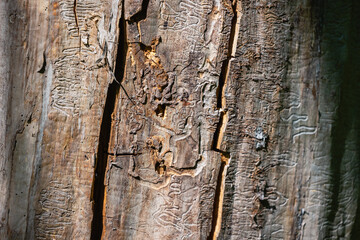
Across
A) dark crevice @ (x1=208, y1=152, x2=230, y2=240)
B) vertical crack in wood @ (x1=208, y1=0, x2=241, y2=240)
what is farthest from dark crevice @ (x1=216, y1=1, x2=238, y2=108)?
dark crevice @ (x1=208, y1=152, x2=230, y2=240)

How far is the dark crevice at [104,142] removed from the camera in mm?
879

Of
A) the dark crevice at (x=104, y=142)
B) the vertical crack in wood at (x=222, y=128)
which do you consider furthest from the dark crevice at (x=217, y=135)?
the dark crevice at (x=104, y=142)

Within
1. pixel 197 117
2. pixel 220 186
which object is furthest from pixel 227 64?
pixel 220 186

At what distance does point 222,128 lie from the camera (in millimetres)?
855

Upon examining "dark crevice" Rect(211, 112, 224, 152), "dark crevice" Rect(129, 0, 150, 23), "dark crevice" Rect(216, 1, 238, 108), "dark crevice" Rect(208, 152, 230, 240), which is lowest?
"dark crevice" Rect(208, 152, 230, 240)

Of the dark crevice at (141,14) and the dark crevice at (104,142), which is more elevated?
the dark crevice at (141,14)

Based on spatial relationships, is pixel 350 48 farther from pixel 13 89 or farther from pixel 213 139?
pixel 13 89

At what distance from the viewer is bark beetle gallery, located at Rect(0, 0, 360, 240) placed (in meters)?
0.85

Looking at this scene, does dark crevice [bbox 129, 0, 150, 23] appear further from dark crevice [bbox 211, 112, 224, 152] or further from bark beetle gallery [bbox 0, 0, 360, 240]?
dark crevice [bbox 211, 112, 224, 152]

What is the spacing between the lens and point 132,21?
87cm

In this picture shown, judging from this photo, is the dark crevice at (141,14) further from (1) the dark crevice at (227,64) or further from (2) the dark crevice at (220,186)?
(2) the dark crevice at (220,186)

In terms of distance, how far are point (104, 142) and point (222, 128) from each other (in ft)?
0.96

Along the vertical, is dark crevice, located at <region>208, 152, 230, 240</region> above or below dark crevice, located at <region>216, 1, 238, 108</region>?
below

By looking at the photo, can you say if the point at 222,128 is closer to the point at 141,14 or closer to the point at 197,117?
the point at 197,117
